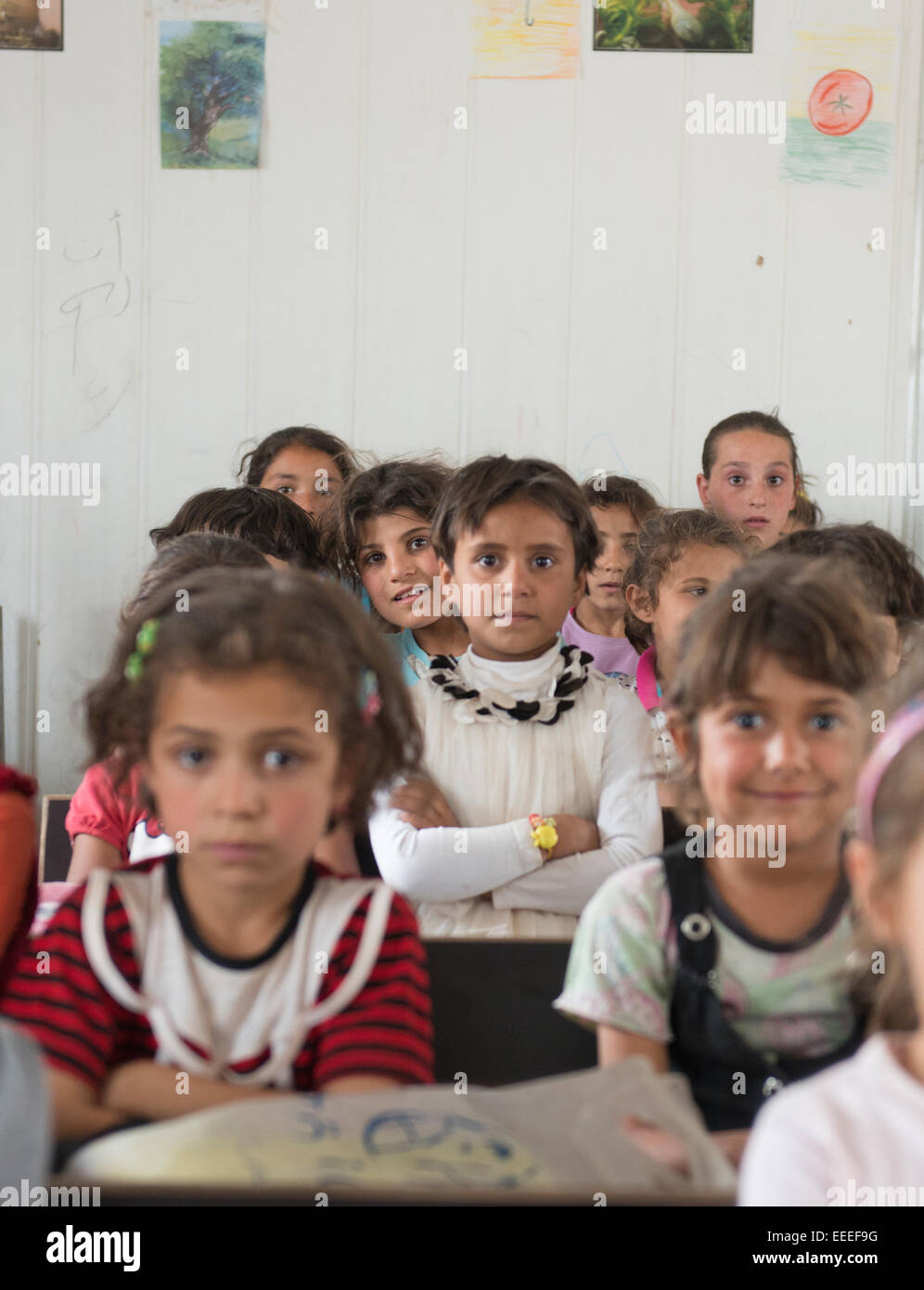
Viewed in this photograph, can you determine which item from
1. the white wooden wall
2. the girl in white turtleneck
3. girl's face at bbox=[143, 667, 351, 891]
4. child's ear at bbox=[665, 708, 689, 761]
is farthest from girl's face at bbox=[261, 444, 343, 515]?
girl's face at bbox=[143, 667, 351, 891]

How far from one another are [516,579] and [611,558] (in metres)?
1.19

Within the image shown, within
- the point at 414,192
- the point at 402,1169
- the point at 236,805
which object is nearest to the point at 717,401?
the point at 414,192

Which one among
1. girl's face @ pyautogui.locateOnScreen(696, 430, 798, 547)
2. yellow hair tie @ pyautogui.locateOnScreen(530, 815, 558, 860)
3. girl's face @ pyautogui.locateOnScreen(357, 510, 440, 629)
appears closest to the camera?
yellow hair tie @ pyautogui.locateOnScreen(530, 815, 558, 860)

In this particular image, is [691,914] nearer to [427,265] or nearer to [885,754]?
[885,754]

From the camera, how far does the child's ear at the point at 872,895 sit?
2.95 ft

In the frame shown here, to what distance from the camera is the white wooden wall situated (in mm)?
3646

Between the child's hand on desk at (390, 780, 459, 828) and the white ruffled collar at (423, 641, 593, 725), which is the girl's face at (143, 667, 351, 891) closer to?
the child's hand on desk at (390, 780, 459, 828)

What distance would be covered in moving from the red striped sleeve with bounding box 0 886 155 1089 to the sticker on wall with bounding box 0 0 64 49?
130 inches

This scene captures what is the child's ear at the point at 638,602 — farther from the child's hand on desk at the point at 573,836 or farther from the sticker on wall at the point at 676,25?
the sticker on wall at the point at 676,25

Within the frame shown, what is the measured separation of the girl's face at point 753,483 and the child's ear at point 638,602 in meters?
0.69

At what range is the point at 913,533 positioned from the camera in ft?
12.5

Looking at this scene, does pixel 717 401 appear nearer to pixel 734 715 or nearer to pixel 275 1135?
pixel 734 715

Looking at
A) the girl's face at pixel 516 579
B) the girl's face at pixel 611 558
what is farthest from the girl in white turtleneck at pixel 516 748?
the girl's face at pixel 611 558

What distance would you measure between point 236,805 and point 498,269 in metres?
2.92
